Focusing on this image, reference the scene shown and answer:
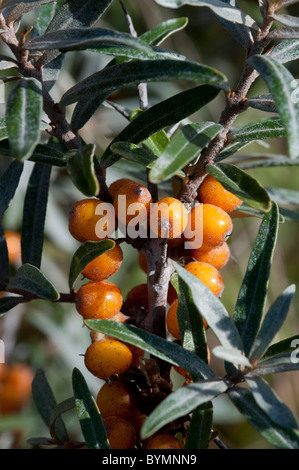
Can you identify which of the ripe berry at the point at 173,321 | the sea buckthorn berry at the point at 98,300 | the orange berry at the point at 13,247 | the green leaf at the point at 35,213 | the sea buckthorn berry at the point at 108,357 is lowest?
the sea buckthorn berry at the point at 108,357

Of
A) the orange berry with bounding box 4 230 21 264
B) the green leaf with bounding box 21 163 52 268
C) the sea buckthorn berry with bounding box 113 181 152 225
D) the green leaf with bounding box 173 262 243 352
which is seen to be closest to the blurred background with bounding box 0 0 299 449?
the orange berry with bounding box 4 230 21 264

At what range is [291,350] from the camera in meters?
0.79

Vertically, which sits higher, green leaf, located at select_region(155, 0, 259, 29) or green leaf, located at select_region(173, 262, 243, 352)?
green leaf, located at select_region(155, 0, 259, 29)

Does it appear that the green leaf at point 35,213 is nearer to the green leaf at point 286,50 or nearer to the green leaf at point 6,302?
the green leaf at point 6,302

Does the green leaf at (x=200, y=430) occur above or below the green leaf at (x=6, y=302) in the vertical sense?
below

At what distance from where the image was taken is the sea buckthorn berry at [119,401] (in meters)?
0.83

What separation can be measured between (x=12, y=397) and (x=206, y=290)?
1.26 m

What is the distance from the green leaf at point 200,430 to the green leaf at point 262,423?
0.16ft

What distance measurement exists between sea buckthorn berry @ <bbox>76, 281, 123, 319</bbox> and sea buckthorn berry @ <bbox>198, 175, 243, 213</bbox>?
0.71 ft

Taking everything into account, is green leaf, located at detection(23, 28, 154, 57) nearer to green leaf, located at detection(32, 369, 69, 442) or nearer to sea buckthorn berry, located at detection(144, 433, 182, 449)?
sea buckthorn berry, located at detection(144, 433, 182, 449)

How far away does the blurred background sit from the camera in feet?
6.09

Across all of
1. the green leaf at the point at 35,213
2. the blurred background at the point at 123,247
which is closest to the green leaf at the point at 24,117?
the green leaf at the point at 35,213

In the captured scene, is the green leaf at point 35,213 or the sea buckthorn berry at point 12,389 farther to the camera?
the sea buckthorn berry at point 12,389
